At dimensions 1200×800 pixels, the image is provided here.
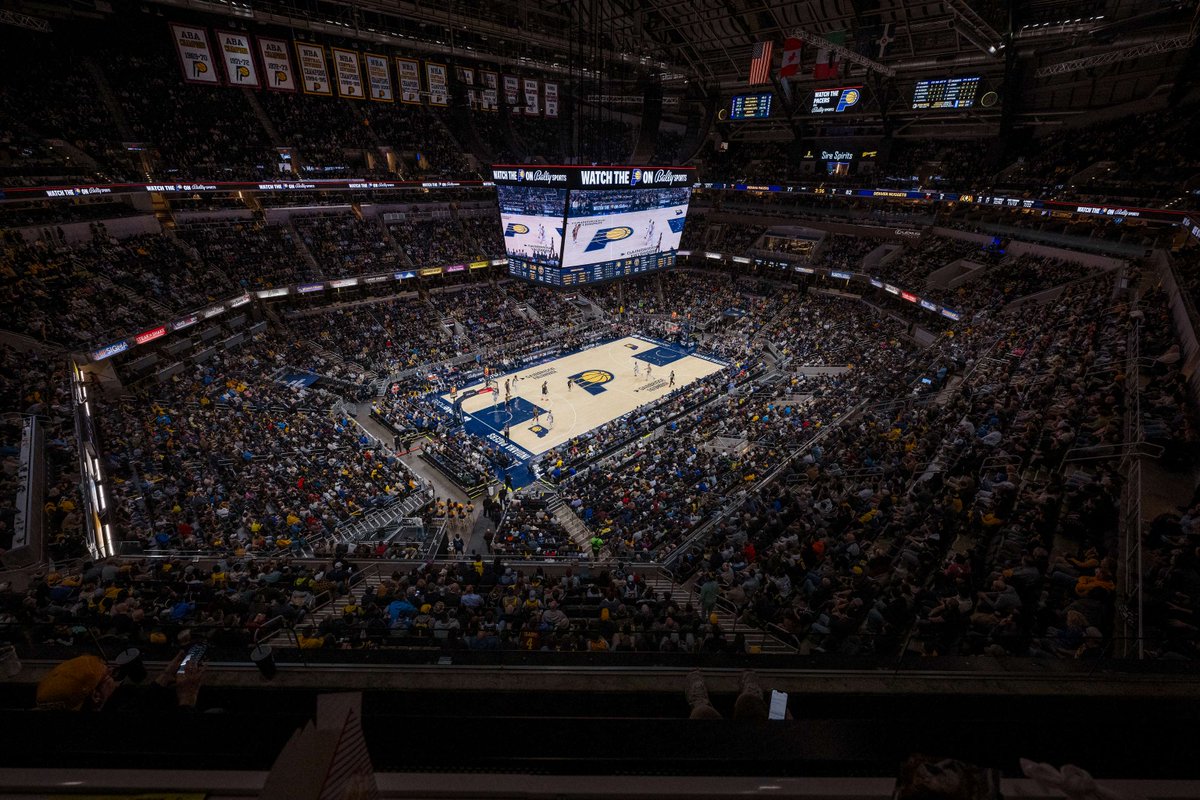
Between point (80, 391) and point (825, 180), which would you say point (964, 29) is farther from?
point (80, 391)

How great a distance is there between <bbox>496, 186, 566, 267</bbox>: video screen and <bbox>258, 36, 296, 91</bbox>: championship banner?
1306 cm

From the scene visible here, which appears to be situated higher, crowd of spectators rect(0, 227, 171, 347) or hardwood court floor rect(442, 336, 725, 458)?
crowd of spectators rect(0, 227, 171, 347)

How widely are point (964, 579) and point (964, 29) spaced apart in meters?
30.6

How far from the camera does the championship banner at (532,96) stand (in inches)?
1336

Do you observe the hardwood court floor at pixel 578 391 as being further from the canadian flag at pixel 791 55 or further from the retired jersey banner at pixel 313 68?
the retired jersey banner at pixel 313 68

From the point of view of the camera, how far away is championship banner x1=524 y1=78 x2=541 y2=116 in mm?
33938

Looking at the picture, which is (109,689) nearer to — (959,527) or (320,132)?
(959,527)

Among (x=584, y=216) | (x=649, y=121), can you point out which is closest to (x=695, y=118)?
(x=649, y=121)

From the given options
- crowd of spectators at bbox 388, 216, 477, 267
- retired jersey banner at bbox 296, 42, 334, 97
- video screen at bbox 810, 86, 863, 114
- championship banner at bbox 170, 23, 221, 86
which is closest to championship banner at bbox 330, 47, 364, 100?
retired jersey banner at bbox 296, 42, 334, 97

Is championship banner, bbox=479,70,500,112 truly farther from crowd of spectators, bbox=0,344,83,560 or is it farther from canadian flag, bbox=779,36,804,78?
crowd of spectators, bbox=0,344,83,560

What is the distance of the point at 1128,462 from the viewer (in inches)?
354

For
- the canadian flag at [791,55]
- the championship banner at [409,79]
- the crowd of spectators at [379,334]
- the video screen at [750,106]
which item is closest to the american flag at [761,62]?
the canadian flag at [791,55]

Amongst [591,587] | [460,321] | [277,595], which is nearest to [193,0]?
[460,321]

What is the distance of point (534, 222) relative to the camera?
901 inches
